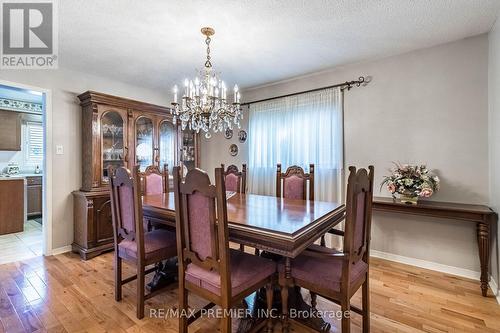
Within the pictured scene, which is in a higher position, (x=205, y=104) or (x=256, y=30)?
(x=256, y=30)

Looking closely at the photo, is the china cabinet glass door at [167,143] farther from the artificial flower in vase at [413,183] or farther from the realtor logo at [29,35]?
the artificial flower in vase at [413,183]

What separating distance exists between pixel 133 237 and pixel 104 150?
1.85 metres

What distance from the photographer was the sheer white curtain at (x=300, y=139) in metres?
3.17

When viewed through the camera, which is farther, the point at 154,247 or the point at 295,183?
the point at 295,183

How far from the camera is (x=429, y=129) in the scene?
8.55ft

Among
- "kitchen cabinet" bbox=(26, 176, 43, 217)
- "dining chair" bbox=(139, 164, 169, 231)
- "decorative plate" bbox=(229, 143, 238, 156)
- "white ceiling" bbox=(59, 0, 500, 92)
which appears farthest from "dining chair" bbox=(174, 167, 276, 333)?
"kitchen cabinet" bbox=(26, 176, 43, 217)

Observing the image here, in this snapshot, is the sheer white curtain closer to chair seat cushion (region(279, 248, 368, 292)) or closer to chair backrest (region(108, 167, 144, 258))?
chair seat cushion (region(279, 248, 368, 292))

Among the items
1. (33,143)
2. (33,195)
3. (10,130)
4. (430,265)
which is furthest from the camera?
(33,143)

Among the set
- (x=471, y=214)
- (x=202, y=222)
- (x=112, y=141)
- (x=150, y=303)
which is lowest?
(x=150, y=303)

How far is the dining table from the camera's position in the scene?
1.30 metres

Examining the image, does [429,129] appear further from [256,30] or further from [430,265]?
[256,30]

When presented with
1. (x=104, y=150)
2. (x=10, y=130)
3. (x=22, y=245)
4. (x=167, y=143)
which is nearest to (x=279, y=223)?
(x=104, y=150)

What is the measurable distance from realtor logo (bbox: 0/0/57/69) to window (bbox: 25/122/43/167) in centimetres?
Result: 288

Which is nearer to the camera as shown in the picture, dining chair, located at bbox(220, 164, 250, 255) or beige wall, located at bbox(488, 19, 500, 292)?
beige wall, located at bbox(488, 19, 500, 292)
